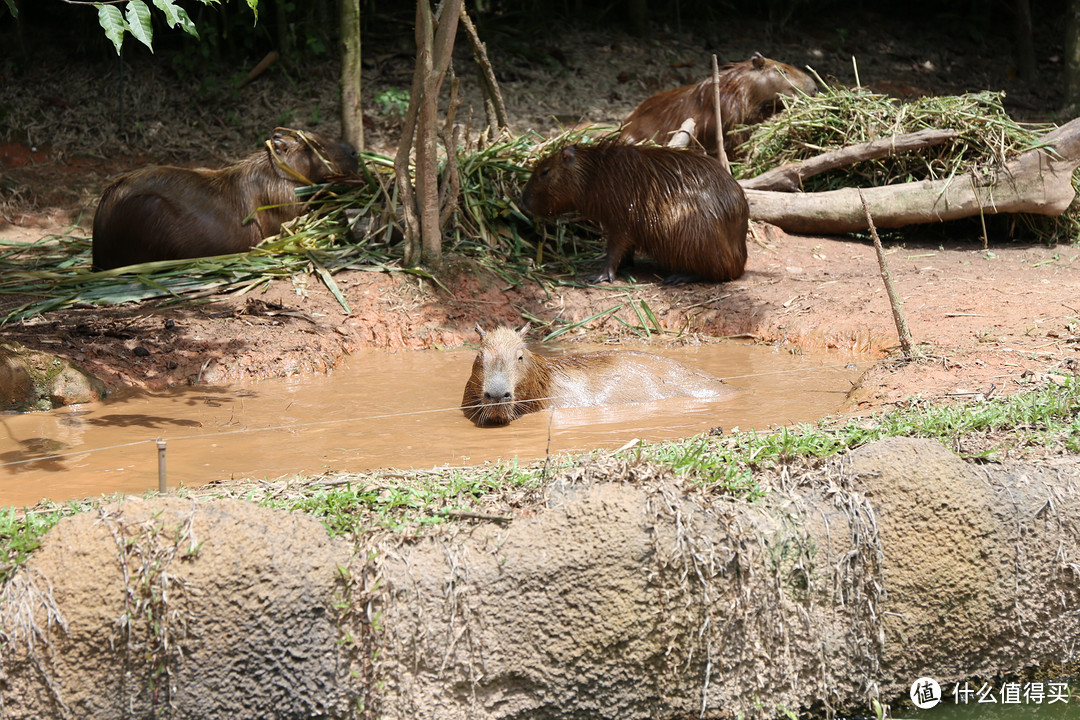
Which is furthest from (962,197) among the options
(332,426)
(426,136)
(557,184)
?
(332,426)

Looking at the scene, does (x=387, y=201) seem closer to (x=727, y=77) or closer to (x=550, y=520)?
(x=727, y=77)

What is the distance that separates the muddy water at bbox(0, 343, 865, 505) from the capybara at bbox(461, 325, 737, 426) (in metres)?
0.10

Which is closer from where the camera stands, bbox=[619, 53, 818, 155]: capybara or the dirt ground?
the dirt ground

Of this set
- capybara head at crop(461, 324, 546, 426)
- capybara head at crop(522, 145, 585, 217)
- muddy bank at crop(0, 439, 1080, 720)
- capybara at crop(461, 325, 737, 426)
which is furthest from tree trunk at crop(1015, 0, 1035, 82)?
muddy bank at crop(0, 439, 1080, 720)

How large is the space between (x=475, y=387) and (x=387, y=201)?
3.23 meters

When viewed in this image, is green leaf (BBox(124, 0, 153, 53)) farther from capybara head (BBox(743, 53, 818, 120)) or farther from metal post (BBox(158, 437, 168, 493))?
capybara head (BBox(743, 53, 818, 120))

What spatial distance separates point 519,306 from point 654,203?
1.40 m

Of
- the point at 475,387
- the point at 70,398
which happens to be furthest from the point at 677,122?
the point at 70,398

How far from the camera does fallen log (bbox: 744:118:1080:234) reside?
853 centimetres

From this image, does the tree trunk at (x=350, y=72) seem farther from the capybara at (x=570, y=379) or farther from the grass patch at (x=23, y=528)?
the grass patch at (x=23, y=528)

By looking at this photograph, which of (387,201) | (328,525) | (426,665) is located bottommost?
(426,665)

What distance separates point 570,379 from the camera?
5906mm

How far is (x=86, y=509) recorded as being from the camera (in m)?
3.28

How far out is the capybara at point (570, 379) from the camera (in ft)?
18.2
